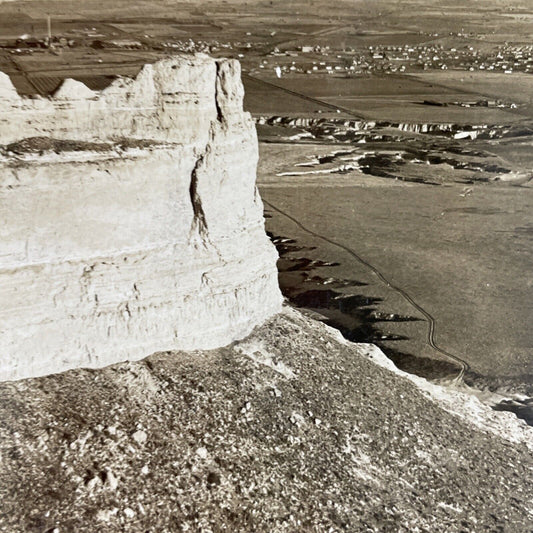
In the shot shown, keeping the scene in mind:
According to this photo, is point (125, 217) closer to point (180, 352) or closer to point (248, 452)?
point (180, 352)

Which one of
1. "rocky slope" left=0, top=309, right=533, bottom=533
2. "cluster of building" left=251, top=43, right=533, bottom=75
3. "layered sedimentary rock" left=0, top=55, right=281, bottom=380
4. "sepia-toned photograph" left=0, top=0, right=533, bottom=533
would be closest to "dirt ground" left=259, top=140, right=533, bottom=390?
"sepia-toned photograph" left=0, top=0, right=533, bottom=533

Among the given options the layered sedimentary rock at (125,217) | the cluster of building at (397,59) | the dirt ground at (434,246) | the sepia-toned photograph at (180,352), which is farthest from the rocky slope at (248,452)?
the cluster of building at (397,59)

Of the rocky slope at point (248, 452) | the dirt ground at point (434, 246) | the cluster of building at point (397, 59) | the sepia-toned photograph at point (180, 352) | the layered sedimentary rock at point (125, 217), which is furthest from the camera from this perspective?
the cluster of building at point (397, 59)

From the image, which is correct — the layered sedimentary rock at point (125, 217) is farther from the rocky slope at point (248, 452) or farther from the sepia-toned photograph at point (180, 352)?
the rocky slope at point (248, 452)

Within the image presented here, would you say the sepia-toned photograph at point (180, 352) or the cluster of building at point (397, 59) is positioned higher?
the cluster of building at point (397, 59)

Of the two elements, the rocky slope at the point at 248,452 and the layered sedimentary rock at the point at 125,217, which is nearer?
the rocky slope at the point at 248,452

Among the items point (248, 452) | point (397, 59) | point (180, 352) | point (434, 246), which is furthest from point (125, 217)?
point (397, 59)

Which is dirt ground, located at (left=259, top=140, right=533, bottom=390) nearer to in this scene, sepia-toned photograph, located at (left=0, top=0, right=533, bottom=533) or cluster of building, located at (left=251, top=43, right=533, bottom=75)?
sepia-toned photograph, located at (left=0, top=0, right=533, bottom=533)
